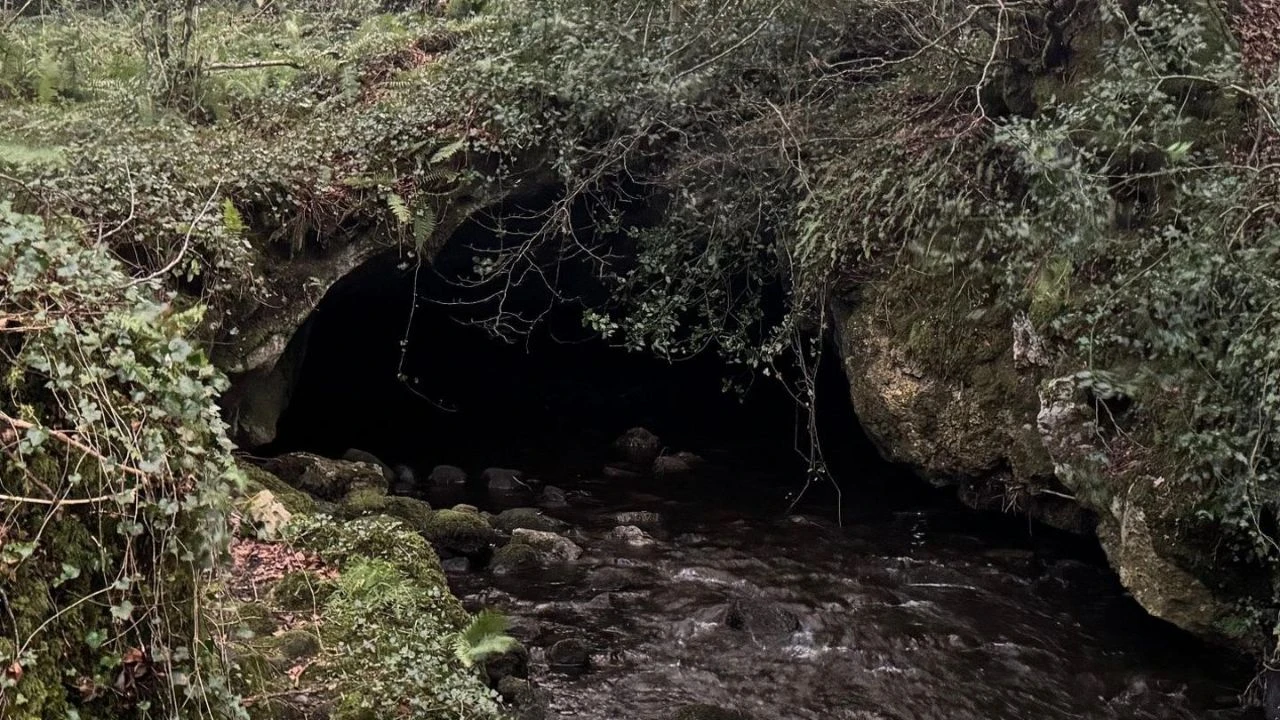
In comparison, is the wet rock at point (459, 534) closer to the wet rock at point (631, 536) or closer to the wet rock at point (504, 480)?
the wet rock at point (631, 536)

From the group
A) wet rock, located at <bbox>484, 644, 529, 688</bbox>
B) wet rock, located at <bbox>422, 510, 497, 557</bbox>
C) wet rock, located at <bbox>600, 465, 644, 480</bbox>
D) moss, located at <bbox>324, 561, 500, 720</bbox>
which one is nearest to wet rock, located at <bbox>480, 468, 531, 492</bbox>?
wet rock, located at <bbox>600, 465, 644, 480</bbox>

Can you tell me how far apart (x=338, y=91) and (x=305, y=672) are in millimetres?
7661

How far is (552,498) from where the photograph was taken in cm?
1064

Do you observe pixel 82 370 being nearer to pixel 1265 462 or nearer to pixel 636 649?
pixel 636 649

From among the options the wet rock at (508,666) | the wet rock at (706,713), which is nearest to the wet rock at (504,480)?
the wet rock at (508,666)

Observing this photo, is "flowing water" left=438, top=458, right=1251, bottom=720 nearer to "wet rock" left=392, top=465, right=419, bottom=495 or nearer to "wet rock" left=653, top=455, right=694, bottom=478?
"wet rock" left=653, top=455, right=694, bottom=478

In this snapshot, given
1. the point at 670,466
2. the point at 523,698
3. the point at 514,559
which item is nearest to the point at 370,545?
the point at 523,698

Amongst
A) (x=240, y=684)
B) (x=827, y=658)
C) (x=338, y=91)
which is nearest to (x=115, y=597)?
(x=240, y=684)

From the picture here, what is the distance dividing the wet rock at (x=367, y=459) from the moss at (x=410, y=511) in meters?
1.84

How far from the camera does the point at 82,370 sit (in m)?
2.71

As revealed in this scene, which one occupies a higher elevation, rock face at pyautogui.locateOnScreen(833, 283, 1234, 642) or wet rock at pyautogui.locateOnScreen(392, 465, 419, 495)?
rock face at pyautogui.locateOnScreen(833, 283, 1234, 642)

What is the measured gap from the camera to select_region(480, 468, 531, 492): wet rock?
1108 cm

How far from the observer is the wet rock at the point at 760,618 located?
7.46 m

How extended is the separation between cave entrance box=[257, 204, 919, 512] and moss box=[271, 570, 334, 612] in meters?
4.48
